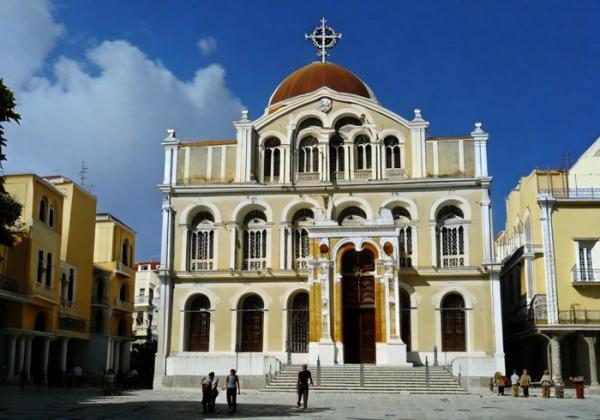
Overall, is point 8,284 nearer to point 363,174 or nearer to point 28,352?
point 28,352

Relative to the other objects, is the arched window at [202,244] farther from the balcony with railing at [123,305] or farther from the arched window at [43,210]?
the balcony with railing at [123,305]

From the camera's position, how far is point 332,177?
120ft

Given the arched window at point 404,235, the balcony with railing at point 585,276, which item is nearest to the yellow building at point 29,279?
the arched window at point 404,235

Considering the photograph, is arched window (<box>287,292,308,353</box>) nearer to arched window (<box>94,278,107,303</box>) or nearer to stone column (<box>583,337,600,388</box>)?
stone column (<box>583,337,600,388</box>)

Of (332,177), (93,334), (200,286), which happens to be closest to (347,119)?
(332,177)

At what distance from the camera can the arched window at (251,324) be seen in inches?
1403

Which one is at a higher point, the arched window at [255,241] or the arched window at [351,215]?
the arched window at [351,215]

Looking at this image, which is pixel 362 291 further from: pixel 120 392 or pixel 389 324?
pixel 120 392

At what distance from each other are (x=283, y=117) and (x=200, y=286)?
9299 millimetres

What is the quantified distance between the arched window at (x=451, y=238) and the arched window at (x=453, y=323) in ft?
5.34

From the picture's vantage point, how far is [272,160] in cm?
3738

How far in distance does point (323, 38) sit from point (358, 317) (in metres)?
17.1

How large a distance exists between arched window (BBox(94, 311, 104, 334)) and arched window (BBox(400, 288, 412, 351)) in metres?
22.4

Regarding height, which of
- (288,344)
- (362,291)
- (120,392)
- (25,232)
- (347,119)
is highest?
(347,119)
